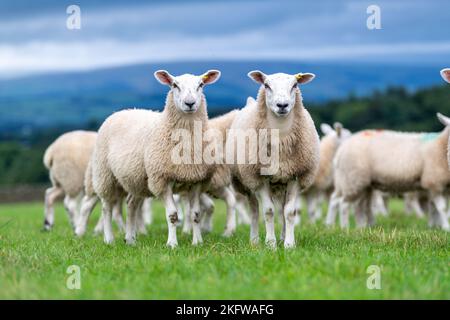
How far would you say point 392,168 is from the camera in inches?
551

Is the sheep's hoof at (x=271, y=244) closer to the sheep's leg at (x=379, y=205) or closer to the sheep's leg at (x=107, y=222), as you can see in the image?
the sheep's leg at (x=107, y=222)

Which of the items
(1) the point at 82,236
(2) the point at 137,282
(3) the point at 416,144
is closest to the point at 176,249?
(2) the point at 137,282

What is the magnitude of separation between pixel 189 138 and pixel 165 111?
1.70 ft

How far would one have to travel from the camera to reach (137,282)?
22.6 feet

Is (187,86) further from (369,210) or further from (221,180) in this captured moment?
(369,210)

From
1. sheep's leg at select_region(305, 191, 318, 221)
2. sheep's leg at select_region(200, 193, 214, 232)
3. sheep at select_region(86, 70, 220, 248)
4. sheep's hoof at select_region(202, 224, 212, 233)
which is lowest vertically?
sheep's leg at select_region(305, 191, 318, 221)

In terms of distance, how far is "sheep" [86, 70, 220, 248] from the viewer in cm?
973

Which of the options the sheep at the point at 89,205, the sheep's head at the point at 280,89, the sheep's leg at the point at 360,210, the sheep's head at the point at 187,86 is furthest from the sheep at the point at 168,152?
the sheep's leg at the point at 360,210

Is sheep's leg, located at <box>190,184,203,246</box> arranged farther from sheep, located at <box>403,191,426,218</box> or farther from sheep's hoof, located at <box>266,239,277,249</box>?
sheep, located at <box>403,191,426,218</box>

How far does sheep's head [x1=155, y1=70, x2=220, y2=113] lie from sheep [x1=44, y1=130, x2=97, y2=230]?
5.14 metres

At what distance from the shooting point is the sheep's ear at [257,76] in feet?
31.1

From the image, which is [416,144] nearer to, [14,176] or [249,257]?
[249,257]

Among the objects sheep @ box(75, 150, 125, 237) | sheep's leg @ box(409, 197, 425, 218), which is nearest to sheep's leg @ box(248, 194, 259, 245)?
sheep @ box(75, 150, 125, 237)

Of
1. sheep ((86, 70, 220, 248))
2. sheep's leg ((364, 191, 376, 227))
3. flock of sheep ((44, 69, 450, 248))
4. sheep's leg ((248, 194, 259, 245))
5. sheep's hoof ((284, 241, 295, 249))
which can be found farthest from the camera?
sheep's leg ((364, 191, 376, 227))
